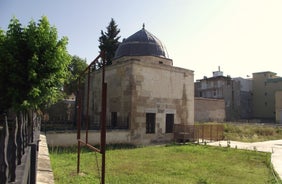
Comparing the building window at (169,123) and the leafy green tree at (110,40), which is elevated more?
the leafy green tree at (110,40)

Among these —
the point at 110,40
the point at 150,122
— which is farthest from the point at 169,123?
the point at 110,40

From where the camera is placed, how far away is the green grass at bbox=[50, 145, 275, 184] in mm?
7195

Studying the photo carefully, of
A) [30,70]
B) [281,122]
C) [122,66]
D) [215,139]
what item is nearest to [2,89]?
[30,70]

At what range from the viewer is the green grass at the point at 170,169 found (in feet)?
23.6

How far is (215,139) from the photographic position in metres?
18.7

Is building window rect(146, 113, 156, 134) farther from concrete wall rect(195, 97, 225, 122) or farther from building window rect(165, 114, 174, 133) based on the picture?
concrete wall rect(195, 97, 225, 122)

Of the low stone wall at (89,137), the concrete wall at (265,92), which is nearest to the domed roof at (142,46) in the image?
the low stone wall at (89,137)

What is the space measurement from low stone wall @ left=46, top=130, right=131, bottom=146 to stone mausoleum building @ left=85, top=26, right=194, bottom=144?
0.06 m

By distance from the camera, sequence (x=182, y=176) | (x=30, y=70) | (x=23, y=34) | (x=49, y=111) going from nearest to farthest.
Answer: (x=182, y=176), (x=30, y=70), (x=23, y=34), (x=49, y=111)

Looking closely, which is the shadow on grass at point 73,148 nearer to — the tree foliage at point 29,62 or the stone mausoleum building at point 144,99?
the stone mausoleum building at point 144,99

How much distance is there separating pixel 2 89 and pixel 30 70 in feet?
7.00

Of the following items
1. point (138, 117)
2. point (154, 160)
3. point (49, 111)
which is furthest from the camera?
point (49, 111)

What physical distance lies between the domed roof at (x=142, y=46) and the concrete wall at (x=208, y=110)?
14.1 meters

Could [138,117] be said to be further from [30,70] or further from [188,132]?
[30,70]
